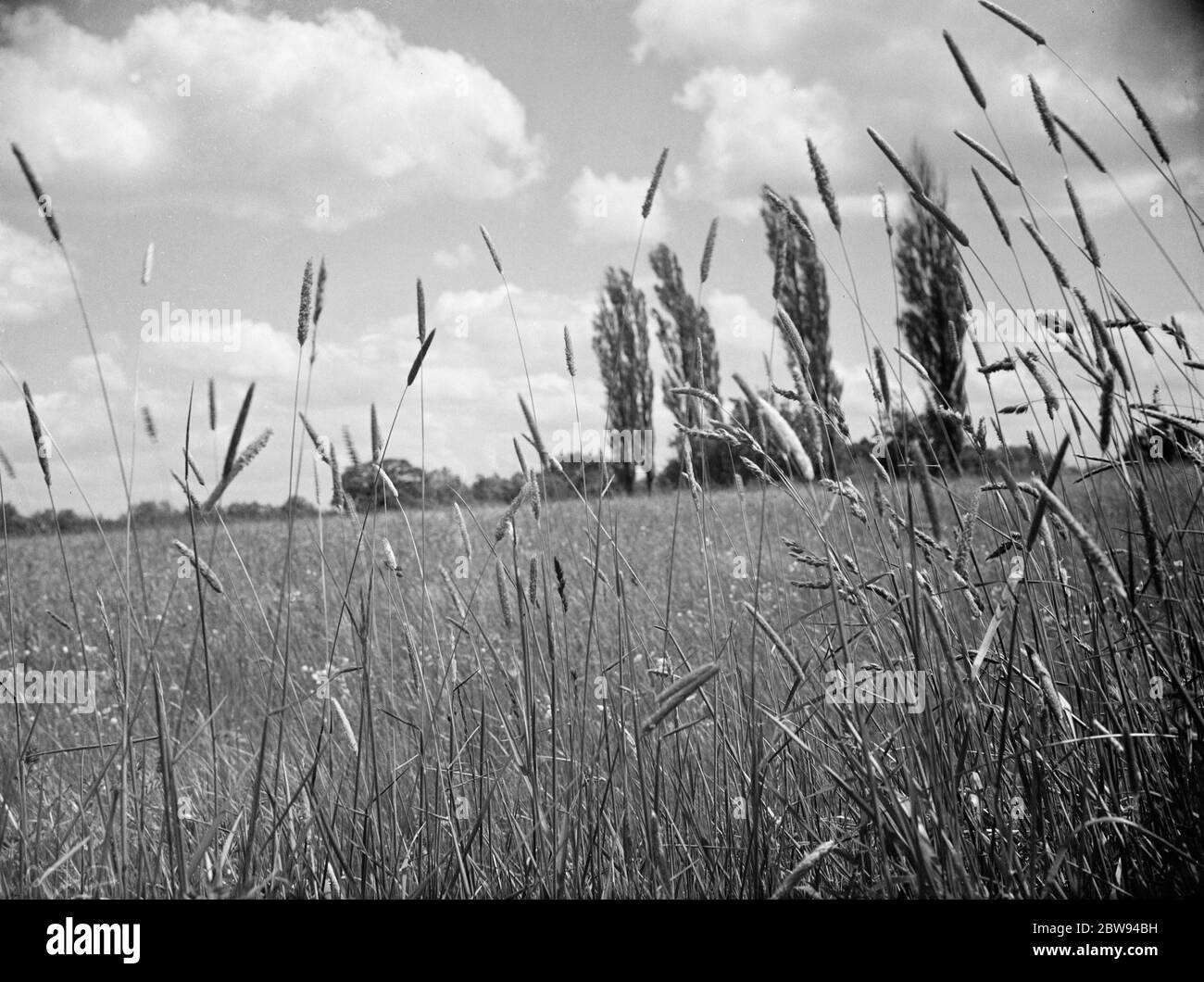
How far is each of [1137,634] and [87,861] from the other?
1.68m

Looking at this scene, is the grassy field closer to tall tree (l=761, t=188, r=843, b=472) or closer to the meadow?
the meadow

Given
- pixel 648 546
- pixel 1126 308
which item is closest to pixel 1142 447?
pixel 1126 308

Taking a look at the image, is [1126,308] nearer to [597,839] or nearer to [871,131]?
[871,131]

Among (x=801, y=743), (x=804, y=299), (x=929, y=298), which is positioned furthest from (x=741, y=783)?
(x=804, y=299)

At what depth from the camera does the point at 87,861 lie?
144 centimetres

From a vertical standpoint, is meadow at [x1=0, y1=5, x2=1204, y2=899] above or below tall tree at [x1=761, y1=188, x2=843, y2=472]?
below

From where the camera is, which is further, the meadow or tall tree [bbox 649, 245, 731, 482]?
tall tree [bbox 649, 245, 731, 482]

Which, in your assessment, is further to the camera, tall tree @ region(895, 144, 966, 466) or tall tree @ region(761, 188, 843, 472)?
tall tree @ region(895, 144, 966, 466)

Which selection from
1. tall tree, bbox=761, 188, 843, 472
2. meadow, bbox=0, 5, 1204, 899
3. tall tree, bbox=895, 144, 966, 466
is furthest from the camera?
tall tree, bbox=895, 144, 966, 466

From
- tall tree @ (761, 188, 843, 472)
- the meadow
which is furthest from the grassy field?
tall tree @ (761, 188, 843, 472)

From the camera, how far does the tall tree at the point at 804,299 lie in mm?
1408

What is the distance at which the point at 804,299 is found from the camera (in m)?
3.43

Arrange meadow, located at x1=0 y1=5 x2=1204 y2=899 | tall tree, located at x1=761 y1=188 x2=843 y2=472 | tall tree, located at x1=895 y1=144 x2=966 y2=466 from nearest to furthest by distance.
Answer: meadow, located at x1=0 y1=5 x2=1204 y2=899 < tall tree, located at x1=761 y1=188 x2=843 y2=472 < tall tree, located at x1=895 y1=144 x2=966 y2=466

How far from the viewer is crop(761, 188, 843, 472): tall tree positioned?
1.41 meters
